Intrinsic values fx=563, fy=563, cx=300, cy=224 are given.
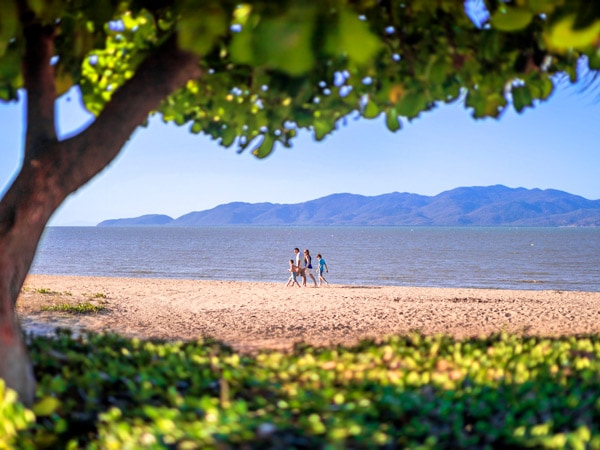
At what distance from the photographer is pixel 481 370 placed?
15.8 feet

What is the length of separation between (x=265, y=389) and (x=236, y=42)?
2.65m

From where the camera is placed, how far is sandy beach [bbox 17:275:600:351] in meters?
11.9

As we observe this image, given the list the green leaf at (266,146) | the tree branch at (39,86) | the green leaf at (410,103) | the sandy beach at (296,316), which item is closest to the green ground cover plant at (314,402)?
the tree branch at (39,86)

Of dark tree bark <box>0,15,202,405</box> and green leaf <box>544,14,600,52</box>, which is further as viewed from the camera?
dark tree bark <box>0,15,202,405</box>

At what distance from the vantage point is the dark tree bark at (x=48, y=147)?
15.3 feet

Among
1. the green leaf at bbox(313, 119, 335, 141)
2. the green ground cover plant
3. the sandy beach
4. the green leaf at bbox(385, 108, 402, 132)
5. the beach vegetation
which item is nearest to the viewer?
the green ground cover plant

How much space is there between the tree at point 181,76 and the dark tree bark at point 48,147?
1 centimetres

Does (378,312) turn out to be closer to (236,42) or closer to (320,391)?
(320,391)

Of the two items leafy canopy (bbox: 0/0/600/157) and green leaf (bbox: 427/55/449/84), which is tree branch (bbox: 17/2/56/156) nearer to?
leafy canopy (bbox: 0/0/600/157)

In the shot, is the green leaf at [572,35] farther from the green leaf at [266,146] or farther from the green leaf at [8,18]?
the green leaf at [266,146]

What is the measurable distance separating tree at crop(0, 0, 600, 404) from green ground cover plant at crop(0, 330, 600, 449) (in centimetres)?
70

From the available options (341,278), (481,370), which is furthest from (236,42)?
(341,278)

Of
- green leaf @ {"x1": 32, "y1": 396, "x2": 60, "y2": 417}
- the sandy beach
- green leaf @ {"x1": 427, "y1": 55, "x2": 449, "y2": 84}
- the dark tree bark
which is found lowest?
the sandy beach

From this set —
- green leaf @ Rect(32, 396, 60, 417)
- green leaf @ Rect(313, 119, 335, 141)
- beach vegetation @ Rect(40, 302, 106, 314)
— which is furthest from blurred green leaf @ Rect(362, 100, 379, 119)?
beach vegetation @ Rect(40, 302, 106, 314)
